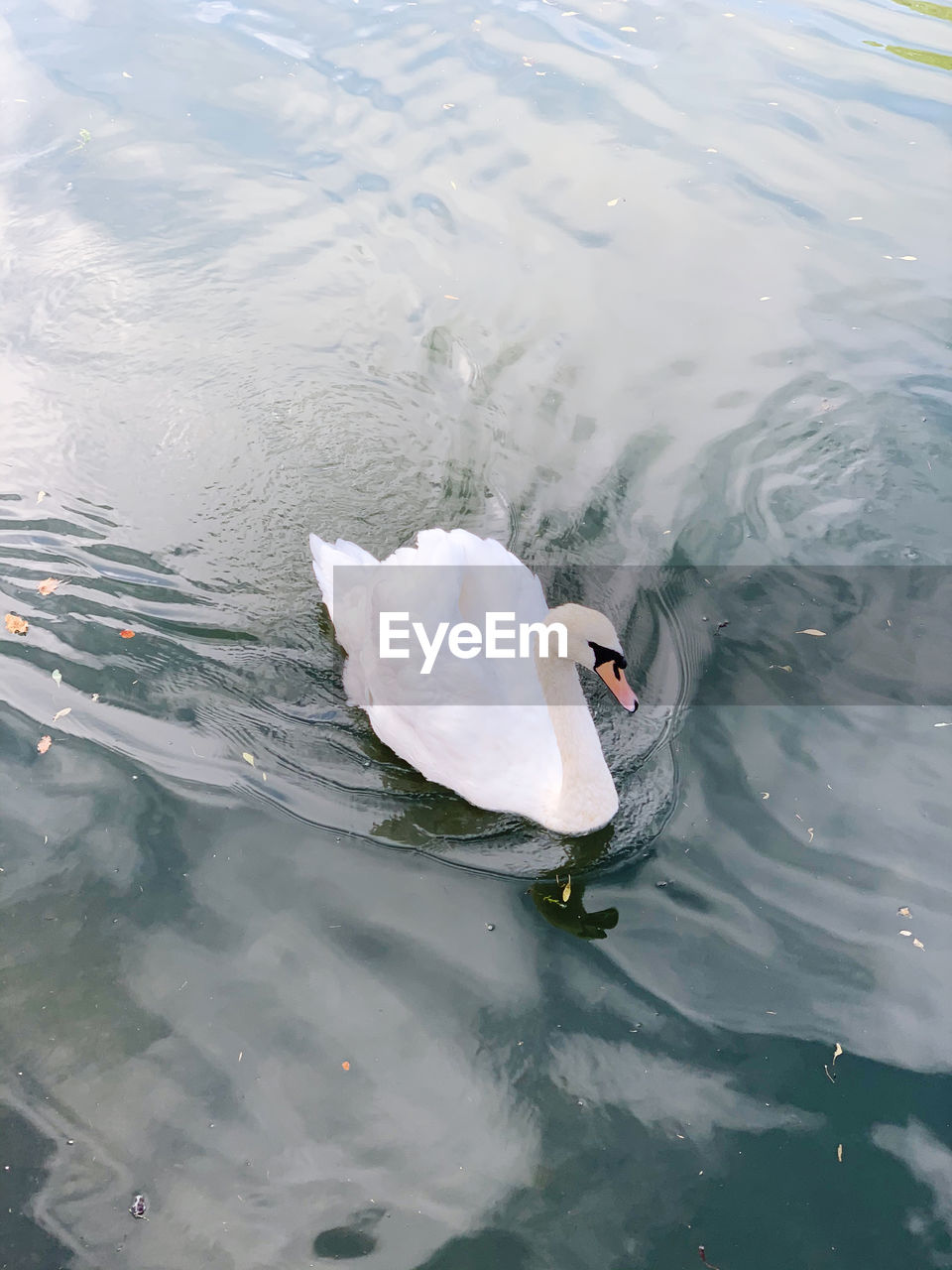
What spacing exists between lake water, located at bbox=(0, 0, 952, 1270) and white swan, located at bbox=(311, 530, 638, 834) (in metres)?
0.28

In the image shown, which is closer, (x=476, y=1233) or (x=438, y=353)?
(x=476, y=1233)

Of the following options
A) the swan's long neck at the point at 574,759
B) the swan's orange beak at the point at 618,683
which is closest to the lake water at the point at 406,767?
the swan's long neck at the point at 574,759

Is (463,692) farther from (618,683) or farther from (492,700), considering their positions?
(618,683)

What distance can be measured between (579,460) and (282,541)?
2.09 m

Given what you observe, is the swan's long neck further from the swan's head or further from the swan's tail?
the swan's tail

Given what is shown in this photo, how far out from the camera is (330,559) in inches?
230

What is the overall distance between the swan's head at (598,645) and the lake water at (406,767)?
785 mm

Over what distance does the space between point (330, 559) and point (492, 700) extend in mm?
1499

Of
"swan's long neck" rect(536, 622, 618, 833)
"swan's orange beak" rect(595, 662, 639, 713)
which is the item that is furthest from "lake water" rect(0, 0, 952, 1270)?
"swan's orange beak" rect(595, 662, 639, 713)

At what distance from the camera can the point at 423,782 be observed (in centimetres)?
524

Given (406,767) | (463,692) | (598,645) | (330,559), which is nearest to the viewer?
(598,645)

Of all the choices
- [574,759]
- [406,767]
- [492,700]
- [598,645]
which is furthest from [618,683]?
[406,767]

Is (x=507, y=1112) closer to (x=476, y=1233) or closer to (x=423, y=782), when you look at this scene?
(x=476, y=1233)

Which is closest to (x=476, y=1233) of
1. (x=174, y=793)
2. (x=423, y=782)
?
(x=423, y=782)
